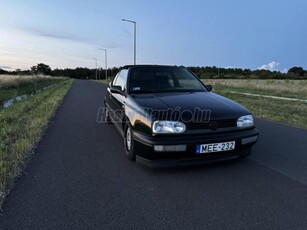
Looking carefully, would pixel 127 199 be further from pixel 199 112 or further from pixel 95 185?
pixel 199 112

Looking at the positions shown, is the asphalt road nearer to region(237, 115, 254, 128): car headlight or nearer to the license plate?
the license plate

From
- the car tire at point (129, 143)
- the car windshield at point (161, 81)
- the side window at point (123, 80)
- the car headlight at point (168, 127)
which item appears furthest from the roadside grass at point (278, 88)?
the car headlight at point (168, 127)

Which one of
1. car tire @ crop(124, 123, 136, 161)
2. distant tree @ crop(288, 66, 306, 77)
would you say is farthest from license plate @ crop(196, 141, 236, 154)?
distant tree @ crop(288, 66, 306, 77)

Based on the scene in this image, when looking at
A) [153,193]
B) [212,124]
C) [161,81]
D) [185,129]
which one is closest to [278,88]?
[161,81]

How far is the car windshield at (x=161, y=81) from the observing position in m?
5.16

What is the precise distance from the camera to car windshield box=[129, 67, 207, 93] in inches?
203

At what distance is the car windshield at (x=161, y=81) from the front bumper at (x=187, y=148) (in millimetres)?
1315

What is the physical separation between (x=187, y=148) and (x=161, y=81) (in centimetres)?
194

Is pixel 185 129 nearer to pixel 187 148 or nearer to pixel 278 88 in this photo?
pixel 187 148

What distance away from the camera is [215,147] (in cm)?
Result: 385

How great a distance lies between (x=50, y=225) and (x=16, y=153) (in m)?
2.43

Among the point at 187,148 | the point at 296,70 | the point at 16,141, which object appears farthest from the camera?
the point at 296,70

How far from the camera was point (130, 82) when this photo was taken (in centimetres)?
529

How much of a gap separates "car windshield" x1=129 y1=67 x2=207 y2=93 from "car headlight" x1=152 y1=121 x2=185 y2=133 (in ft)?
4.40
